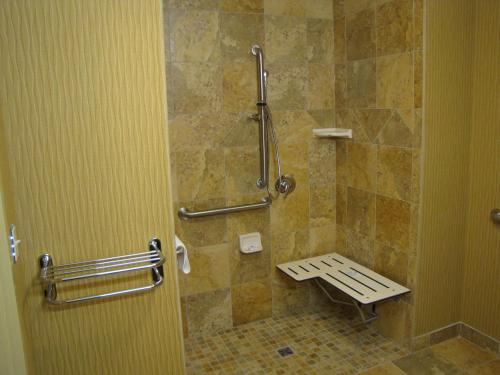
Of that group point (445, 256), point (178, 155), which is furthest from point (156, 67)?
point (445, 256)

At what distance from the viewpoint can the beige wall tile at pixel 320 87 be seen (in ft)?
8.73

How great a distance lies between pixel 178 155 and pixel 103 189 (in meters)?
0.94

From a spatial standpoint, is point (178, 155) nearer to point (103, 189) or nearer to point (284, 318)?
point (103, 189)

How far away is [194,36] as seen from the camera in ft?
7.66

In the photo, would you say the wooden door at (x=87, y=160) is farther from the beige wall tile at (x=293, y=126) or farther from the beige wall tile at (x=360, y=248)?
the beige wall tile at (x=360, y=248)

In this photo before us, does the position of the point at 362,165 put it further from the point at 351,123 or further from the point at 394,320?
the point at 394,320

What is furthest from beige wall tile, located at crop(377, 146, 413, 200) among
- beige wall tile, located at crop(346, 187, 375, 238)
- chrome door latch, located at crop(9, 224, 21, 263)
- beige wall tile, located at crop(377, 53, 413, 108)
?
chrome door latch, located at crop(9, 224, 21, 263)

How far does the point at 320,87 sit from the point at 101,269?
5.82 feet

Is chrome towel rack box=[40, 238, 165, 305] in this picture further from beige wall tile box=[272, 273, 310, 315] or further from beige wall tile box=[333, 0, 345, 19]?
beige wall tile box=[333, 0, 345, 19]

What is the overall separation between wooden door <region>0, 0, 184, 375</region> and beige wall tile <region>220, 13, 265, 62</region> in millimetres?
994

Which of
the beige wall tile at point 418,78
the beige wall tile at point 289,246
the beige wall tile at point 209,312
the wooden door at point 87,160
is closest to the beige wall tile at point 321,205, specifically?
the beige wall tile at point 289,246

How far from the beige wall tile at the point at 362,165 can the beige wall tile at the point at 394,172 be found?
0.16 feet

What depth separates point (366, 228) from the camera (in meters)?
2.63

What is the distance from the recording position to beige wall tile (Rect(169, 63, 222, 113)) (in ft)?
7.67
